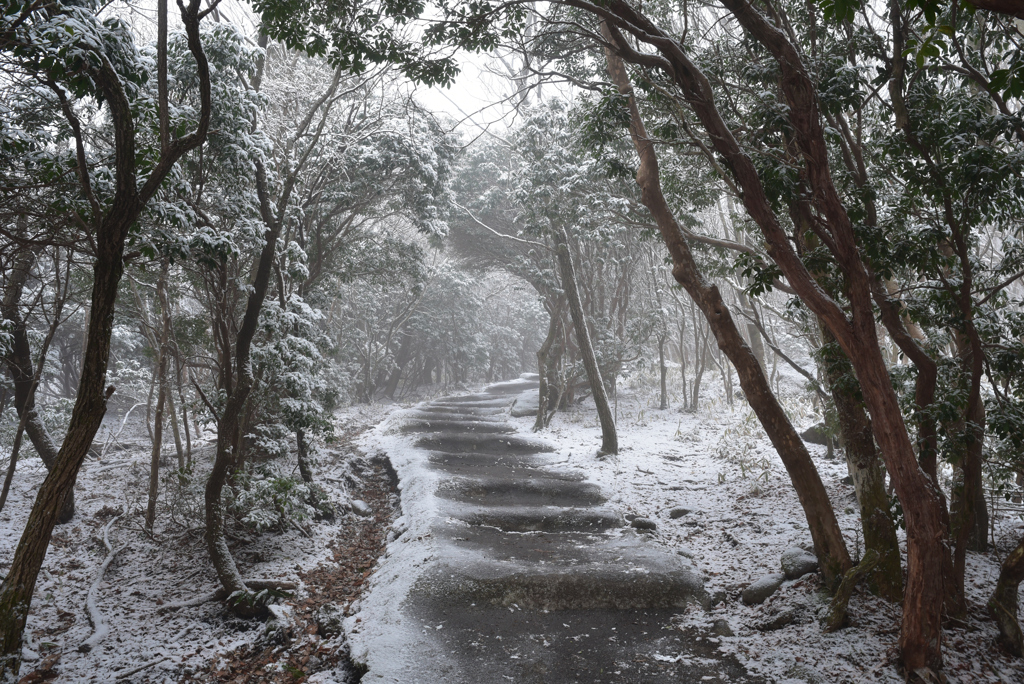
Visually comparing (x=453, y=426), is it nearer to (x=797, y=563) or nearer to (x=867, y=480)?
(x=797, y=563)

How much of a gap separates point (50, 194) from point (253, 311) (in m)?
1.99

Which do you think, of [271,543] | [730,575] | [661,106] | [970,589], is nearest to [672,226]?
[661,106]

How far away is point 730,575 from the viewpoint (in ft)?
21.6

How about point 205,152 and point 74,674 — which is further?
point 205,152

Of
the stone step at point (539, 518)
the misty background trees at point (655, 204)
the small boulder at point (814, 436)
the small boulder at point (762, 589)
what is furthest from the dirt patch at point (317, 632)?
the small boulder at point (814, 436)

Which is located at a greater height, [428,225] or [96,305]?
[428,225]

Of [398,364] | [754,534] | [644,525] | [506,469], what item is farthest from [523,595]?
[398,364]

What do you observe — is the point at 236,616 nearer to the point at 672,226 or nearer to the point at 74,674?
the point at 74,674

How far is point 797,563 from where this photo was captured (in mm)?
6023

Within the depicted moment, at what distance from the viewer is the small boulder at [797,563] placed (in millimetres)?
5941

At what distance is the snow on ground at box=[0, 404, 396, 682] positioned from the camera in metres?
4.99

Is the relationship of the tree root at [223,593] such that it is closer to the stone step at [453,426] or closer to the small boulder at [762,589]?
the small boulder at [762,589]

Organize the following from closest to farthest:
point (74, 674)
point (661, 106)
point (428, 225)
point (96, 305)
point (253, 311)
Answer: point (96, 305), point (74, 674), point (253, 311), point (661, 106), point (428, 225)

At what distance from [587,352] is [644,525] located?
205 inches
